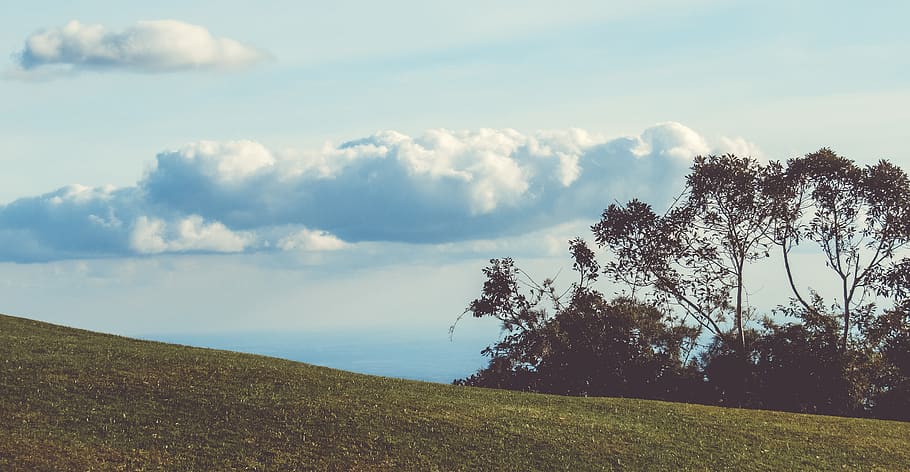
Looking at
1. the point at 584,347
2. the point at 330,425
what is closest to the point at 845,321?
the point at 584,347

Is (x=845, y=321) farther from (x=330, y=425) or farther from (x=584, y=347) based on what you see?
(x=330, y=425)

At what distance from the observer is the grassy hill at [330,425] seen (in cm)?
2838

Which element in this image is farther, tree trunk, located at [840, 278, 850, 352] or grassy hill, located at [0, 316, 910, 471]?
tree trunk, located at [840, 278, 850, 352]

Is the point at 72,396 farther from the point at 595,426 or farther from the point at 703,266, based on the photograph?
the point at 703,266

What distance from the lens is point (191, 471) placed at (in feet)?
87.9

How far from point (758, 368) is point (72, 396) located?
37463mm

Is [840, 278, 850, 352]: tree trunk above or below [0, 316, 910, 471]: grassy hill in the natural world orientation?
above

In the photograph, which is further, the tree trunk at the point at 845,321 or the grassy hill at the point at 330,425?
the tree trunk at the point at 845,321

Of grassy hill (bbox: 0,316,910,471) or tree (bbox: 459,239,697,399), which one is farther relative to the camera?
tree (bbox: 459,239,697,399)

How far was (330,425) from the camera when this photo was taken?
1229 inches

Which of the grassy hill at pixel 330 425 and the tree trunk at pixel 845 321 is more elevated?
the tree trunk at pixel 845 321

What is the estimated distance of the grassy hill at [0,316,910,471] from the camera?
28375mm

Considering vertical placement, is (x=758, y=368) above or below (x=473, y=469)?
above

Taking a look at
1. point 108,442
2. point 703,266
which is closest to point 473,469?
point 108,442
